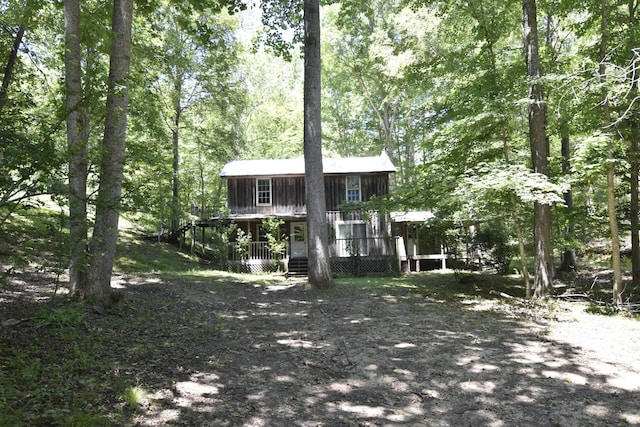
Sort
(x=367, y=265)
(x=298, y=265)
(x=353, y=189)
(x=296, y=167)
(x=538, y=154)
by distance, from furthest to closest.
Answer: (x=296, y=167), (x=353, y=189), (x=298, y=265), (x=367, y=265), (x=538, y=154)

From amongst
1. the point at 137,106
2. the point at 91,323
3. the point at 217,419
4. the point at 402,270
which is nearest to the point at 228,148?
the point at 137,106

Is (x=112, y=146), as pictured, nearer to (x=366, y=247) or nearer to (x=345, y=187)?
(x=366, y=247)

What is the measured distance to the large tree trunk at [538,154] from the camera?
33.7 ft

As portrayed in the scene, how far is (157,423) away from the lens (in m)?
→ 3.38

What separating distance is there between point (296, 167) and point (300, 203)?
2.16 m

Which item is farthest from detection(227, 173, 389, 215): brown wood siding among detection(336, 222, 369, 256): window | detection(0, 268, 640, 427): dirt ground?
detection(0, 268, 640, 427): dirt ground

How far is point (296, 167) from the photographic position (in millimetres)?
22984

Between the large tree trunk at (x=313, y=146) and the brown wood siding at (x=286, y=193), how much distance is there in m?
9.36

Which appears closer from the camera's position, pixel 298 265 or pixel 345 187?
pixel 298 265

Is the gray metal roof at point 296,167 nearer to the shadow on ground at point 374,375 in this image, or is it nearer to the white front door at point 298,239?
the white front door at point 298,239

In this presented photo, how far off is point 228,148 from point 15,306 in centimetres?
2021

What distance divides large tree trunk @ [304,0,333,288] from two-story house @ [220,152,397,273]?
8.05 meters

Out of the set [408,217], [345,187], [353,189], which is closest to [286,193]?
[345,187]

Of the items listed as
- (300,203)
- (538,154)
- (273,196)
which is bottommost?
(538,154)
